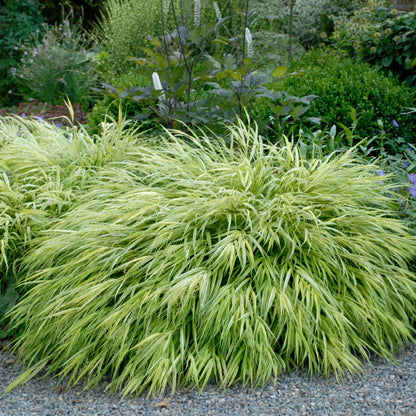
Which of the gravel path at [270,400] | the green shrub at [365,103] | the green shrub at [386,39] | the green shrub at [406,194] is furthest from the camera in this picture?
the green shrub at [386,39]

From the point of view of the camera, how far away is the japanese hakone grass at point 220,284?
229 centimetres

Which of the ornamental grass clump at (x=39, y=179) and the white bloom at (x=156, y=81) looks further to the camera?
the white bloom at (x=156, y=81)

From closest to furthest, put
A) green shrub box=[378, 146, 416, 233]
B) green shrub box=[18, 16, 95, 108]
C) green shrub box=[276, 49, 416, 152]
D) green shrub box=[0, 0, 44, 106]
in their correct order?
green shrub box=[378, 146, 416, 233]
green shrub box=[276, 49, 416, 152]
green shrub box=[18, 16, 95, 108]
green shrub box=[0, 0, 44, 106]

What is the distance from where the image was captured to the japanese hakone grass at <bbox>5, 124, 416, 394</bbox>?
229 centimetres

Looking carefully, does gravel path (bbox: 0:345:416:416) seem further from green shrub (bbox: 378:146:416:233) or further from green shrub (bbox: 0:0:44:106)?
green shrub (bbox: 0:0:44:106)

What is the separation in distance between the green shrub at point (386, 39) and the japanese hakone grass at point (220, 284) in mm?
2418

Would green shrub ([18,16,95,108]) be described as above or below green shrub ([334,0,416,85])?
below

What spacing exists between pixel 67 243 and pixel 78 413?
86cm

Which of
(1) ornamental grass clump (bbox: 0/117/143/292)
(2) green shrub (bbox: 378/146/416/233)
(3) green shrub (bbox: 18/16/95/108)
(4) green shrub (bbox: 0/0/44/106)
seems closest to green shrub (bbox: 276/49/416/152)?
(2) green shrub (bbox: 378/146/416/233)

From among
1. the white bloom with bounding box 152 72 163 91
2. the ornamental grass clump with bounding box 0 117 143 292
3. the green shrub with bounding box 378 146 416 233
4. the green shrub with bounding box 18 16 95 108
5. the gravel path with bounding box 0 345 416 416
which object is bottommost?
the green shrub with bounding box 18 16 95 108

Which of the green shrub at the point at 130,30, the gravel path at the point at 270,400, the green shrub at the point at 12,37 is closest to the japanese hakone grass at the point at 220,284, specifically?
the gravel path at the point at 270,400

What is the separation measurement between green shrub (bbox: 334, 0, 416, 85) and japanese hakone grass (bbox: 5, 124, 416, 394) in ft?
7.93

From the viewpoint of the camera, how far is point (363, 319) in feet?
7.89

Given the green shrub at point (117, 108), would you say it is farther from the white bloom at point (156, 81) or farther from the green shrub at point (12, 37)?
the green shrub at point (12, 37)
